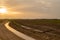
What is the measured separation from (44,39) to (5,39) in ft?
17.4

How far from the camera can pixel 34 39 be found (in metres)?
28.3

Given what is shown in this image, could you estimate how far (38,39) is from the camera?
28.0 meters

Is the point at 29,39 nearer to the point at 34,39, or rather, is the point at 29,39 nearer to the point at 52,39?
the point at 34,39

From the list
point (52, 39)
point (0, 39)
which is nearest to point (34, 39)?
point (52, 39)

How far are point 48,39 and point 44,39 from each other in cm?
52

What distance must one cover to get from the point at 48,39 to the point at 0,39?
6478 millimetres

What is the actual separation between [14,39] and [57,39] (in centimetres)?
573

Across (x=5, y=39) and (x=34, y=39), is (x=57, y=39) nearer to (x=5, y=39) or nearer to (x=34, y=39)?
(x=34, y=39)

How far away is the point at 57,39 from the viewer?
93.5 feet

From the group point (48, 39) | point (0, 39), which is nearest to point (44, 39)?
point (48, 39)

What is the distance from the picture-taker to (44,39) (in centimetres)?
2820

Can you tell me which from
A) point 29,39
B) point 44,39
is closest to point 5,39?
point 29,39

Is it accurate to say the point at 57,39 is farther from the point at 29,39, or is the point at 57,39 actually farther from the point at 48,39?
the point at 29,39

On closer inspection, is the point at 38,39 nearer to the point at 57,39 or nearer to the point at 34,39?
the point at 34,39
